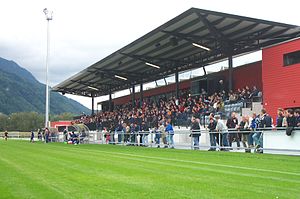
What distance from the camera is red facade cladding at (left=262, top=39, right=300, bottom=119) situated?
2663cm

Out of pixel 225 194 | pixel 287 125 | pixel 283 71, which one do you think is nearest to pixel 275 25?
pixel 283 71

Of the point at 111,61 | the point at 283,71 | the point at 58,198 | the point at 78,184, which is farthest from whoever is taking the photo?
the point at 111,61

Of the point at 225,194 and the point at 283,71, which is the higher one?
the point at 283,71

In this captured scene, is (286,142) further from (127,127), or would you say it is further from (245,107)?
(127,127)

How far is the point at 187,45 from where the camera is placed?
3556cm

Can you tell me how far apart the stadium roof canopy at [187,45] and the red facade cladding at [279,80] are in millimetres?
1577

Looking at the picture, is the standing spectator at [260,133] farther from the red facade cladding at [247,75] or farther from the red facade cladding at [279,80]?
the red facade cladding at [247,75]

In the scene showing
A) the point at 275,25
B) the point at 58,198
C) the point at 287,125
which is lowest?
the point at 58,198

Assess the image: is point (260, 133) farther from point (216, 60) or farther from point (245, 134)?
point (216, 60)

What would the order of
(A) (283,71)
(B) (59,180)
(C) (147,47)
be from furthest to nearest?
(C) (147,47) → (A) (283,71) → (B) (59,180)

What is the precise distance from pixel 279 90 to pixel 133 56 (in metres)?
15.1

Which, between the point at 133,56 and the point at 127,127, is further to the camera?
the point at 133,56

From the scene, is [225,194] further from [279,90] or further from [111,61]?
[111,61]

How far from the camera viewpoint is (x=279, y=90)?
1095 inches
